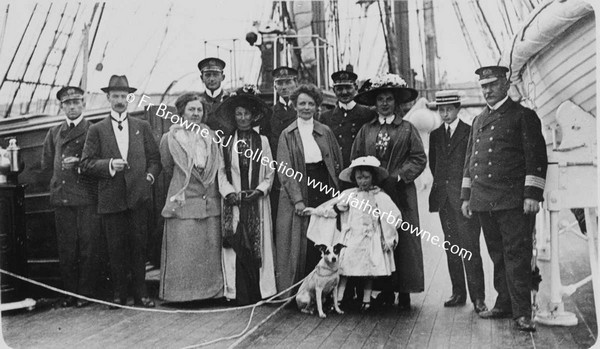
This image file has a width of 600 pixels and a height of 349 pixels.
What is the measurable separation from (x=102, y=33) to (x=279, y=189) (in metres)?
1.61

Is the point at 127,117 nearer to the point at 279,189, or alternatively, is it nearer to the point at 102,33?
the point at 102,33

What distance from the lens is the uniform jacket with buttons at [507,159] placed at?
3.59 m

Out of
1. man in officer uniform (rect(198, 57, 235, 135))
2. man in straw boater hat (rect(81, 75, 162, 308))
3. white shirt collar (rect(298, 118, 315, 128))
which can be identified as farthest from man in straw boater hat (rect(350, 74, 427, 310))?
man in straw boater hat (rect(81, 75, 162, 308))

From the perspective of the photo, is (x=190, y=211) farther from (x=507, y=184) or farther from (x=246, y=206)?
(x=507, y=184)

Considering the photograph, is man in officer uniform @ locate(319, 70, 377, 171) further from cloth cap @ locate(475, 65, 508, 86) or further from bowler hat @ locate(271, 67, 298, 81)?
cloth cap @ locate(475, 65, 508, 86)

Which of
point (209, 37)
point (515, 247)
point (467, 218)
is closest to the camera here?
point (515, 247)

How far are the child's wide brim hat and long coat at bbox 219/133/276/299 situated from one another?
551 millimetres

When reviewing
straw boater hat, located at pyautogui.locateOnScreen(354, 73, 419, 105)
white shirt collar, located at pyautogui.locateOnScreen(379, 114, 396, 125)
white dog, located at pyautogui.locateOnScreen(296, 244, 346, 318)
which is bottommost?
white dog, located at pyautogui.locateOnScreen(296, 244, 346, 318)

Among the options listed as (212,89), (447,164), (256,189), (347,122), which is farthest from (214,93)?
(447,164)

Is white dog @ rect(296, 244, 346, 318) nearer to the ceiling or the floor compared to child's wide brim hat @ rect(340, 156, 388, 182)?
nearer to the floor

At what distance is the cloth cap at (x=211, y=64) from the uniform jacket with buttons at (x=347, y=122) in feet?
2.63

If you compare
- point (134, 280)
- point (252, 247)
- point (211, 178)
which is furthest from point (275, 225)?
point (134, 280)

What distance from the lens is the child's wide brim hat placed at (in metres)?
4.04

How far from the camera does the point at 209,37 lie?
4246 millimetres
